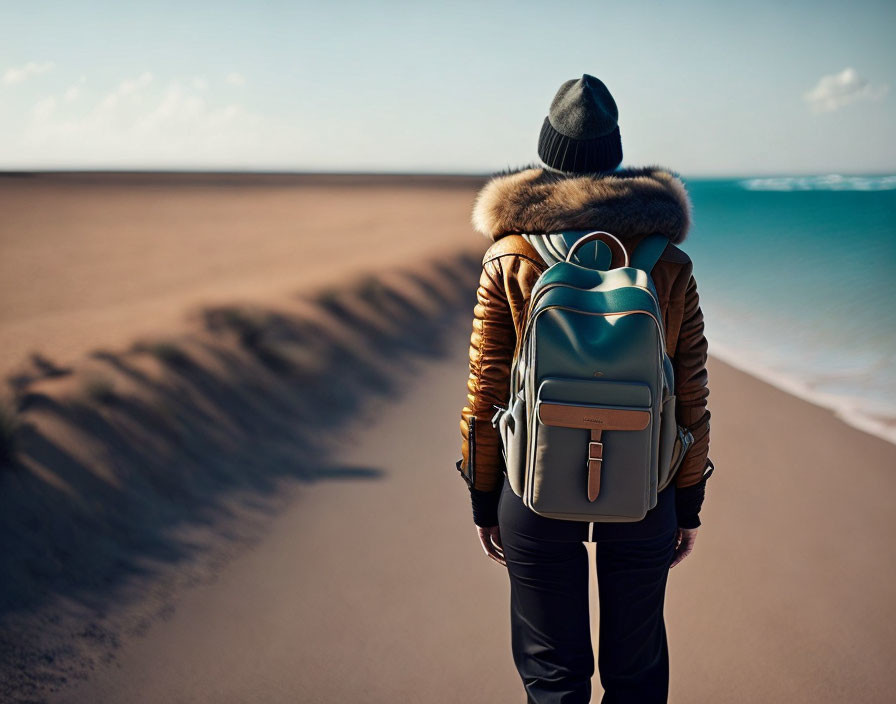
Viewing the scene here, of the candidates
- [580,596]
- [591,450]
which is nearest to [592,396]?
[591,450]

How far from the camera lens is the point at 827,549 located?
4.26 meters

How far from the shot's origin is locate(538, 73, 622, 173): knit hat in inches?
70.1

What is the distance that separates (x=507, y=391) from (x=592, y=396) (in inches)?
13.3

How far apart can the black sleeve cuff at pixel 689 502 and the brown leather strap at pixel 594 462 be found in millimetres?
517

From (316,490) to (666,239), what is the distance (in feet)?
12.4

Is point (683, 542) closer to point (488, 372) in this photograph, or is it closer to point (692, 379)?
point (692, 379)

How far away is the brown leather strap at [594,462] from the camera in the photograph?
158 centimetres

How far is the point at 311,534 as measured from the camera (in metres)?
4.38

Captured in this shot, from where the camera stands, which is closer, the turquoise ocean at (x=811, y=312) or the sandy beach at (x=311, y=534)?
Result: the sandy beach at (x=311, y=534)

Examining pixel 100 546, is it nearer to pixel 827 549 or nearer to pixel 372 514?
pixel 372 514

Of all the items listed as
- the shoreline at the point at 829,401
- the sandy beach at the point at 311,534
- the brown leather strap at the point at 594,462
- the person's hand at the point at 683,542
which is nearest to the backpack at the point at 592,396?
the brown leather strap at the point at 594,462

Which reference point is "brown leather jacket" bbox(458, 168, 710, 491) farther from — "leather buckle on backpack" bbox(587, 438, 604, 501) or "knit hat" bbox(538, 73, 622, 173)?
"leather buckle on backpack" bbox(587, 438, 604, 501)

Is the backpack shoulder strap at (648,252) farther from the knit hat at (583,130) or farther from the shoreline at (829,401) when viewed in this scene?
the shoreline at (829,401)

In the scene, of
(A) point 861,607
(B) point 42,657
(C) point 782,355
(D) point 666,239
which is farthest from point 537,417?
(C) point 782,355
